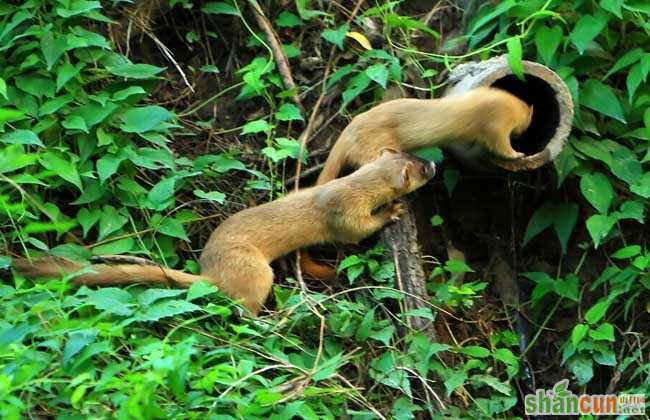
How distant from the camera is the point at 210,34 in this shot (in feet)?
20.2

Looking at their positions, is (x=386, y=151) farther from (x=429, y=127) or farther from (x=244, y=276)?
(x=244, y=276)

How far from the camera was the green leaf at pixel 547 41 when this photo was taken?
552 centimetres

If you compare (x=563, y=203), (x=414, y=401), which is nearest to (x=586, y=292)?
(x=563, y=203)

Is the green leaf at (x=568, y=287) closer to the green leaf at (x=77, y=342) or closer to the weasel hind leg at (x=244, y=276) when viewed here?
the weasel hind leg at (x=244, y=276)

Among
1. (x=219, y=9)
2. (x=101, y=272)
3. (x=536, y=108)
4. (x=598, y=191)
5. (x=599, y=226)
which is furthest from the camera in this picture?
(x=219, y=9)

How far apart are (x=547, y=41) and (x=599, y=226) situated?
40.3 inches

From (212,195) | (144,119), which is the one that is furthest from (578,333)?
(144,119)

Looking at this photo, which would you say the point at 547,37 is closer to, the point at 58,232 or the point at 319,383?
the point at 319,383

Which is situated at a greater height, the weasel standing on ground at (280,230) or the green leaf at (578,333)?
the weasel standing on ground at (280,230)

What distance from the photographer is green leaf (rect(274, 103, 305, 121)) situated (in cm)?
573

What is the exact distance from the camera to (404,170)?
541cm

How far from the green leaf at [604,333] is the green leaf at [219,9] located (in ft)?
8.57

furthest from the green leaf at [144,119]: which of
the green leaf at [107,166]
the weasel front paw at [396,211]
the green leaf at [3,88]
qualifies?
the weasel front paw at [396,211]

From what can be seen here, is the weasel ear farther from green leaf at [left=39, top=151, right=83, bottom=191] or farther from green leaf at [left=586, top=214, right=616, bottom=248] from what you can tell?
green leaf at [left=39, top=151, right=83, bottom=191]
